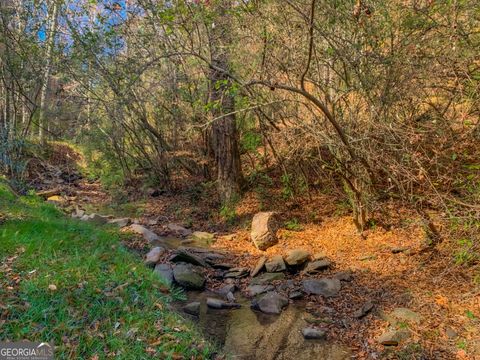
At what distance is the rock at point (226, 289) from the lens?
5438 millimetres

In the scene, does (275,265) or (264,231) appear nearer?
(275,265)

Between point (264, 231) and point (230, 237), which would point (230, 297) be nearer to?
point (264, 231)

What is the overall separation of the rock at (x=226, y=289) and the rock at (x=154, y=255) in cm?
113

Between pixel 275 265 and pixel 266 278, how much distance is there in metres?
0.31

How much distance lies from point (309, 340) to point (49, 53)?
8567 mm

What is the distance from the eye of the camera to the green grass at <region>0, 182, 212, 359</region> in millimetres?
3002

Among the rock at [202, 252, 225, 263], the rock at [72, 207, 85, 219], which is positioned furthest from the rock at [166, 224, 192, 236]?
the rock at [72, 207, 85, 219]

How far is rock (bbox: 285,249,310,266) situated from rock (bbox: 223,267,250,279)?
681mm

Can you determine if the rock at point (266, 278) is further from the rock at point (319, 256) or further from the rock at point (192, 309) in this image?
the rock at point (192, 309)

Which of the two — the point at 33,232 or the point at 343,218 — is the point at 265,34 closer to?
the point at 343,218

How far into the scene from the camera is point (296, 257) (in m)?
6.13

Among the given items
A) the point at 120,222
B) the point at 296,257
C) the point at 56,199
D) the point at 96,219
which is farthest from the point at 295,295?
the point at 56,199

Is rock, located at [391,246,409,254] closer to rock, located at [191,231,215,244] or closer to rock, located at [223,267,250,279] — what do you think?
rock, located at [223,267,250,279]

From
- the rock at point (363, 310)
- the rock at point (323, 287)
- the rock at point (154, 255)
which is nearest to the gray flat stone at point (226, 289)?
the rock at point (323, 287)
